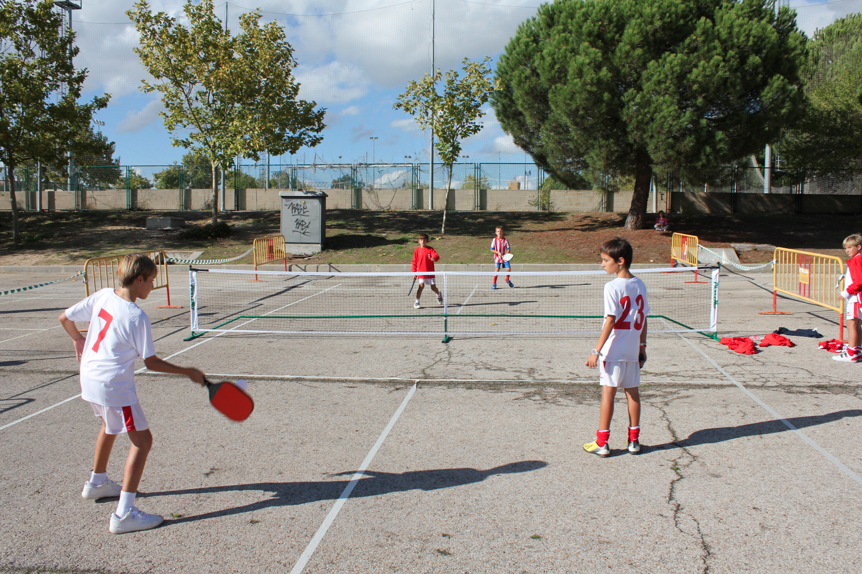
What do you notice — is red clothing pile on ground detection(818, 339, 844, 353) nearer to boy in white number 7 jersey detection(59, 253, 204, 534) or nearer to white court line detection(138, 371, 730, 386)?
white court line detection(138, 371, 730, 386)

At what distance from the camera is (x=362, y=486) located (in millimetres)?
4367

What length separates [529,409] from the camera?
20.0 feet

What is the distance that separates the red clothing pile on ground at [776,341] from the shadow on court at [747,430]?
3118 mm

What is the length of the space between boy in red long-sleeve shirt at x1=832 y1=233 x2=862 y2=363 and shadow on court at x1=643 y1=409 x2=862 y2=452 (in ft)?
7.81

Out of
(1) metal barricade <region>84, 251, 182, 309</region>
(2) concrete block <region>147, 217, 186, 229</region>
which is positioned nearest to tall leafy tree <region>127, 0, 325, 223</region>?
(2) concrete block <region>147, 217, 186, 229</region>

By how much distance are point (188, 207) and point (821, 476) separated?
37317mm

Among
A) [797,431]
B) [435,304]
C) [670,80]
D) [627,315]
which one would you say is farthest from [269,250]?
[797,431]

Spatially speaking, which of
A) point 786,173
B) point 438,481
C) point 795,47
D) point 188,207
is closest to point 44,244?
point 188,207

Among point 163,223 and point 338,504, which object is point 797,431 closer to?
point 338,504

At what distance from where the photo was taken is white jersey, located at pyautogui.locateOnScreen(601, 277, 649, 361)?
4625 mm

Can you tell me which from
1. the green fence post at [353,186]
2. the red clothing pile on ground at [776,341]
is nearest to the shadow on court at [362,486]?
the red clothing pile on ground at [776,341]

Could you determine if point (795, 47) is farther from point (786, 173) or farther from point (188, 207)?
point (188, 207)

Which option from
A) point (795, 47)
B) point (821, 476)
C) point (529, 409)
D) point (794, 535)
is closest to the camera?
point (794, 535)

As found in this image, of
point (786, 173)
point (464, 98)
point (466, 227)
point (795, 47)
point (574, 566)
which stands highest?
point (795, 47)
